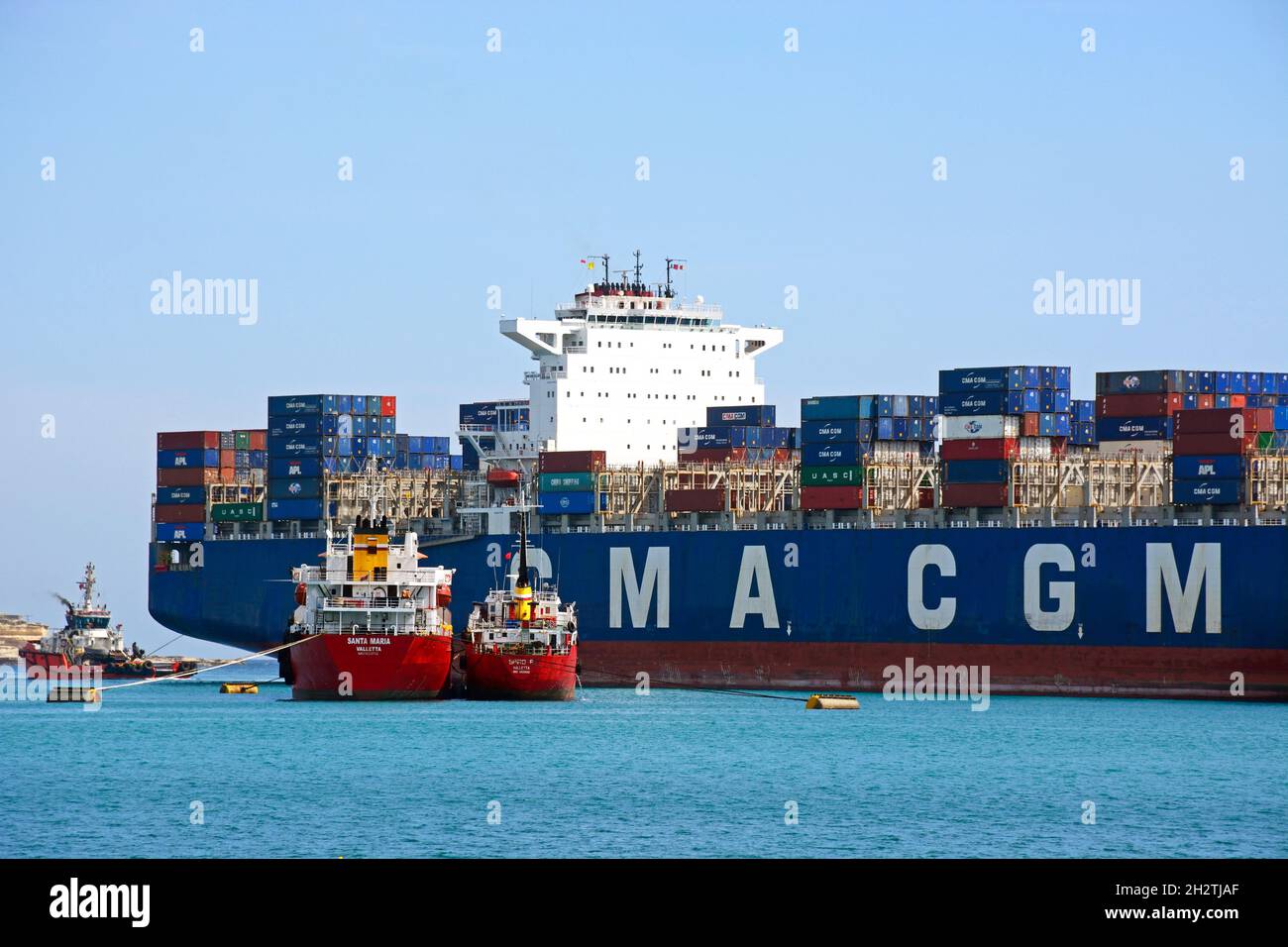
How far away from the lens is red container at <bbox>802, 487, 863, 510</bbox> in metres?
61.2

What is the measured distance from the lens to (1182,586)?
5359 centimetres

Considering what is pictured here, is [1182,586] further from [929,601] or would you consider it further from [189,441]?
[189,441]

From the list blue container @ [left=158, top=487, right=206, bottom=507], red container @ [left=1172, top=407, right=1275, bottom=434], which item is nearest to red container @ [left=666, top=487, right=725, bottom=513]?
red container @ [left=1172, top=407, right=1275, bottom=434]

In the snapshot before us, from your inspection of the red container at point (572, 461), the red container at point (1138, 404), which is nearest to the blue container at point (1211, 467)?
the red container at point (1138, 404)

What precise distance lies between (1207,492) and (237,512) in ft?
132

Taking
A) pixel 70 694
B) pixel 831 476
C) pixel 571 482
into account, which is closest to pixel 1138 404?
→ pixel 831 476

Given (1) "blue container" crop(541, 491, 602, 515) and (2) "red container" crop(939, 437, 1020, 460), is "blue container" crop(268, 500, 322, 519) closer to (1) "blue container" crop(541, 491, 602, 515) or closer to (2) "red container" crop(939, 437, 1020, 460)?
(1) "blue container" crop(541, 491, 602, 515)

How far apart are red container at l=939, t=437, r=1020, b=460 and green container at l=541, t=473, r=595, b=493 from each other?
14.3 meters

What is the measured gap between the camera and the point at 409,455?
78.8 metres

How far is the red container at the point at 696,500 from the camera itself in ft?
212

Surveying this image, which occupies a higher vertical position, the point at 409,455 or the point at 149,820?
the point at 409,455
